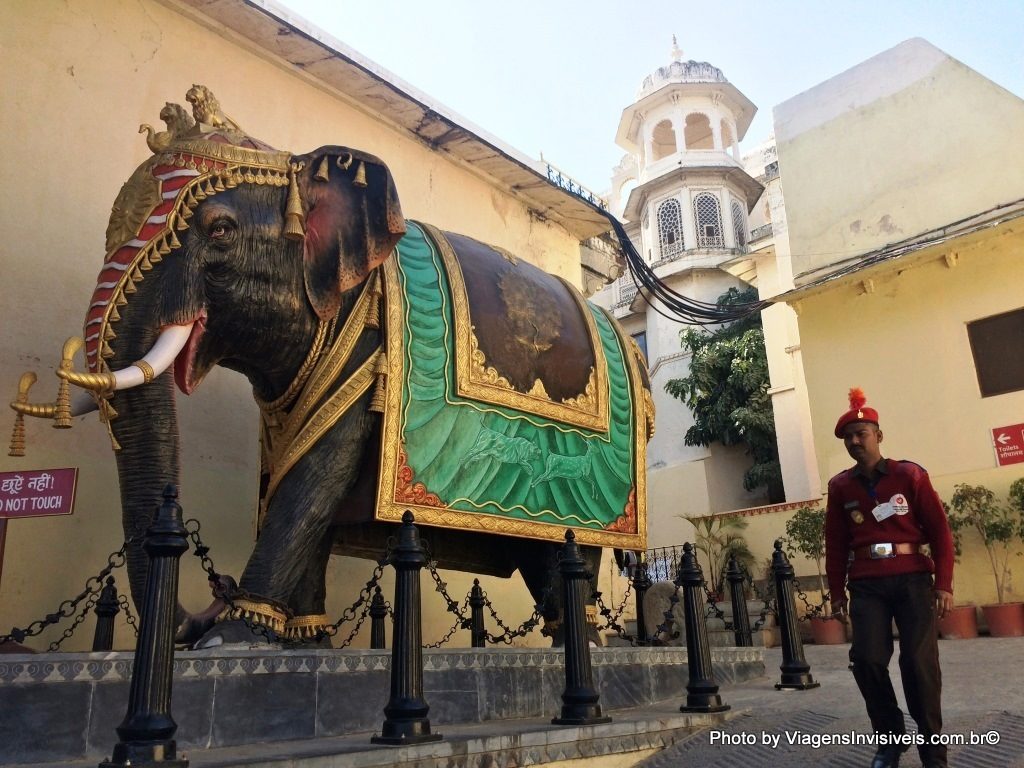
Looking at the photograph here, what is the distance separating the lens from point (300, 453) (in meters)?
4.37

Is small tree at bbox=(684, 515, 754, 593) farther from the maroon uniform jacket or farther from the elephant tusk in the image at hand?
the elephant tusk

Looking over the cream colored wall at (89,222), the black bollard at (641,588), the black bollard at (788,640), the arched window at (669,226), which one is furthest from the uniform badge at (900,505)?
the arched window at (669,226)

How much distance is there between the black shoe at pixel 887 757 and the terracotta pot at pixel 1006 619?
7.71 meters

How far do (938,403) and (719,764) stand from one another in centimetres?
960

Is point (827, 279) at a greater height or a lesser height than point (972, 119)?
lesser

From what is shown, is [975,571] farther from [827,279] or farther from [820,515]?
[827,279]

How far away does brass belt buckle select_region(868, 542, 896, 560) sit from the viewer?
11.5 feet

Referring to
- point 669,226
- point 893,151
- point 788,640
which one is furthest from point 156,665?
point 669,226

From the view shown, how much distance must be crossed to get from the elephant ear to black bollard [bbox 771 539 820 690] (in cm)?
334

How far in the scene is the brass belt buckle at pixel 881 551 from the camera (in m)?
3.52

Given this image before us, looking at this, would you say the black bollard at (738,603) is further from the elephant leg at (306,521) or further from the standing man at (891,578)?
the elephant leg at (306,521)

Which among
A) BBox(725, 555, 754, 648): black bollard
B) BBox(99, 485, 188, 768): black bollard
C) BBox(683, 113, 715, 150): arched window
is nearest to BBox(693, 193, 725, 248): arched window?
BBox(683, 113, 715, 150): arched window

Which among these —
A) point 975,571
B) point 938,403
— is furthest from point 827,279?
point 975,571

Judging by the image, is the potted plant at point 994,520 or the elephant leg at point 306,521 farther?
the potted plant at point 994,520
